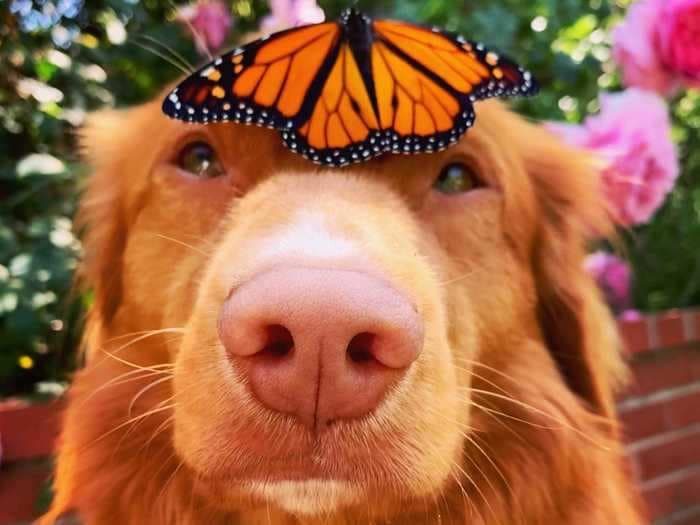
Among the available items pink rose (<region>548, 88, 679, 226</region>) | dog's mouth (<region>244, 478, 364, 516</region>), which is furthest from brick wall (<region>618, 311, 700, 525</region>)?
dog's mouth (<region>244, 478, 364, 516</region>)

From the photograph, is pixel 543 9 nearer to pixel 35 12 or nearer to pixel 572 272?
pixel 572 272

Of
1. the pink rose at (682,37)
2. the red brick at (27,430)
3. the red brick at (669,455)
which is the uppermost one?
the pink rose at (682,37)

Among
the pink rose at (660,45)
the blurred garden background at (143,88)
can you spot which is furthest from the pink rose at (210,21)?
the pink rose at (660,45)

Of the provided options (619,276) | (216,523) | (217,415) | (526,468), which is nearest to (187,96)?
(217,415)

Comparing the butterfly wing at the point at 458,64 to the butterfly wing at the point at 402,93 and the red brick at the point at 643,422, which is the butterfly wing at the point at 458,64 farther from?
the red brick at the point at 643,422

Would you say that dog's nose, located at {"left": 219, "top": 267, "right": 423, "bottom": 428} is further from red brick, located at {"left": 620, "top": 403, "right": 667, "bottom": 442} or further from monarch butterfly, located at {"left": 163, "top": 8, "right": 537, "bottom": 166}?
red brick, located at {"left": 620, "top": 403, "right": 667, "bottom": 442}

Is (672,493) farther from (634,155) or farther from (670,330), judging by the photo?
(634,155)
